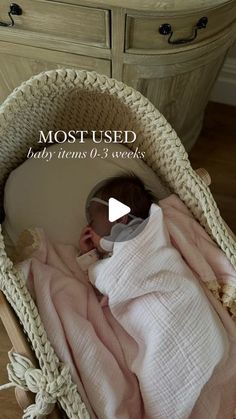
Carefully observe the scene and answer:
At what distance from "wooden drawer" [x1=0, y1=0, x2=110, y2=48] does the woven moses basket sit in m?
0.14

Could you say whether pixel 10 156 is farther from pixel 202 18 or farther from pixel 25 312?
pixel 202 18

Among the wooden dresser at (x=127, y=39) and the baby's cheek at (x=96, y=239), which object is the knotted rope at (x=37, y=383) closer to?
the baby's cheek at (x=96, y=239)

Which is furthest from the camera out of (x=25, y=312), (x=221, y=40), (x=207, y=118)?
(x=207, y=118)

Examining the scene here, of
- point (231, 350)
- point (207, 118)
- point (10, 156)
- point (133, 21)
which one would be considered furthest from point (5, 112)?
point (207, 118)

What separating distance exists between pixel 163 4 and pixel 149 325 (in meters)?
0.59

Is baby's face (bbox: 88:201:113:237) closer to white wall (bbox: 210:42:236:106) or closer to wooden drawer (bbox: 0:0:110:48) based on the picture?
wooden drawer (bbox: 0:0:110:48)

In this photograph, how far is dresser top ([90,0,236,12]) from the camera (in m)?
0.83

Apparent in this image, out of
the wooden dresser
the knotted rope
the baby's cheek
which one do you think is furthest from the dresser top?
the knotted rope

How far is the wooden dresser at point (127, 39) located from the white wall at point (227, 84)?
0.37 meters

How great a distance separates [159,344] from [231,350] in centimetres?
15

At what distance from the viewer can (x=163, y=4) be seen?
0.83 metres

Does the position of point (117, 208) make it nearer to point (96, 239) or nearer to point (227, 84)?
point (96, 239)

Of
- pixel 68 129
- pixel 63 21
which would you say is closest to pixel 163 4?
pixel 63 21

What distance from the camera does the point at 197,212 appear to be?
92 centimetres
